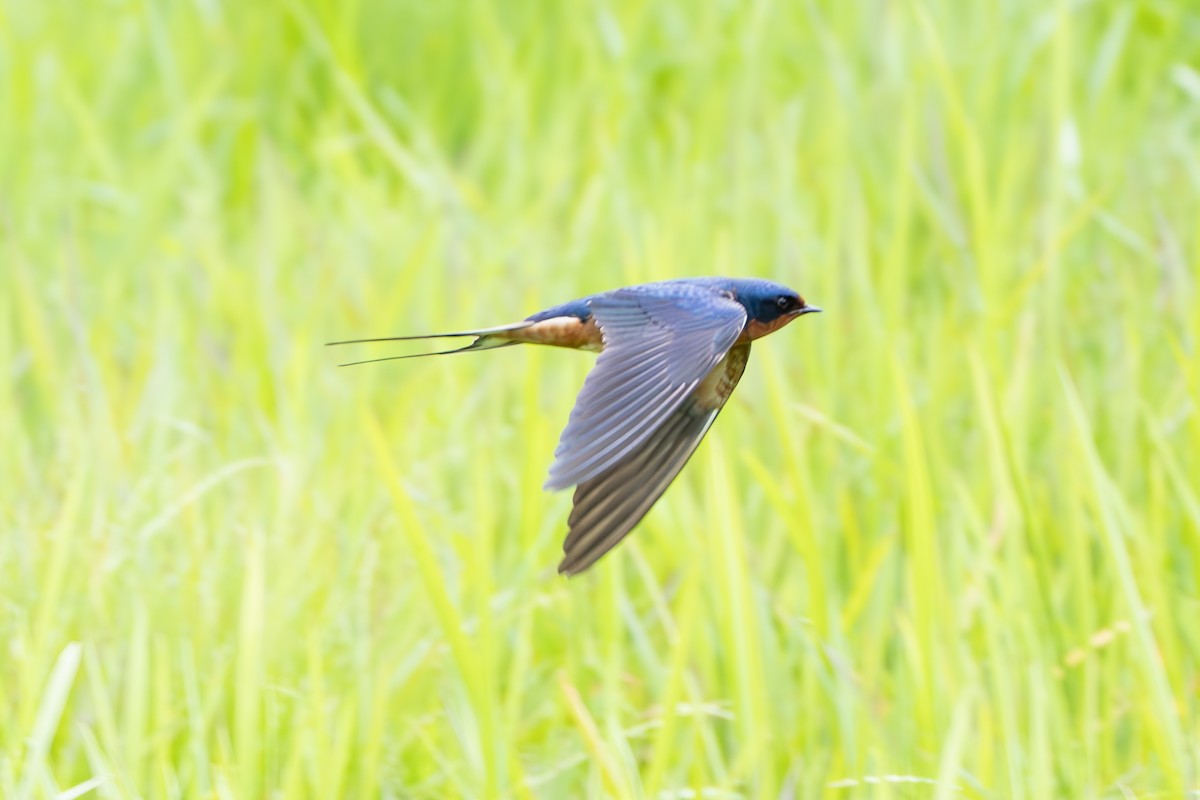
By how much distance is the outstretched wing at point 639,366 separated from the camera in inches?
60.2

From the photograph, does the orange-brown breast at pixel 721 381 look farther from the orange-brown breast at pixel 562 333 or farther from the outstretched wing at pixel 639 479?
the orange-brown breast at pixel 562 333

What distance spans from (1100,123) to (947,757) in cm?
204

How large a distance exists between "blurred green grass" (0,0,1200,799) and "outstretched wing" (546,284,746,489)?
0.23 metres

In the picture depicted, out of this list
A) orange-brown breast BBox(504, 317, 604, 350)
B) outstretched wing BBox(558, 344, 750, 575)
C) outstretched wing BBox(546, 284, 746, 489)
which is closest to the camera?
outstretched wing BBox(546, 284, 746, 489)

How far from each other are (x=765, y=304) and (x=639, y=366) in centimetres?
32

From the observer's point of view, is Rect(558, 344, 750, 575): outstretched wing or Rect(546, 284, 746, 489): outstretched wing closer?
Rect(546, 284, 746, 489): outstretched wing

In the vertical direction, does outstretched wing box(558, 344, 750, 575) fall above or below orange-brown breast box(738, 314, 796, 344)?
below

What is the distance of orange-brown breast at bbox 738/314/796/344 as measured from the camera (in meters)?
1.98

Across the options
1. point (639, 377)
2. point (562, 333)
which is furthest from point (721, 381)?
A: point (639, 377)

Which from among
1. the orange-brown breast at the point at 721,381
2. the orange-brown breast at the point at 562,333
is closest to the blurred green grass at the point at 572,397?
the orange-brown breast at the point at 721,381

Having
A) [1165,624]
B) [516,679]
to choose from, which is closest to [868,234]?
[1165,624]

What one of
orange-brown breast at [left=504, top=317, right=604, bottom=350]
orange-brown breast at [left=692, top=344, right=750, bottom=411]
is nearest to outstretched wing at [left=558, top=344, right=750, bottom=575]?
orange-brown breast at [left=692, top=344, right=750, bottom=411]

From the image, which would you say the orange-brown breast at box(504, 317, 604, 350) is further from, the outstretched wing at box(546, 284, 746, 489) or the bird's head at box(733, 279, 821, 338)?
the bird's head at box(733, 279, 821, 338)

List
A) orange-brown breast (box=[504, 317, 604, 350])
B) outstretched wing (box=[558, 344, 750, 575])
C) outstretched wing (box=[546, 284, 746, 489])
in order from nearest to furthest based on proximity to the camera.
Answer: outstretched wing (box=[546, 284, 746, 489]) < outstretched wing (box=[558, 344, 750, 575]) < orange-brown breast (box=[504, 317, 604, 350])
